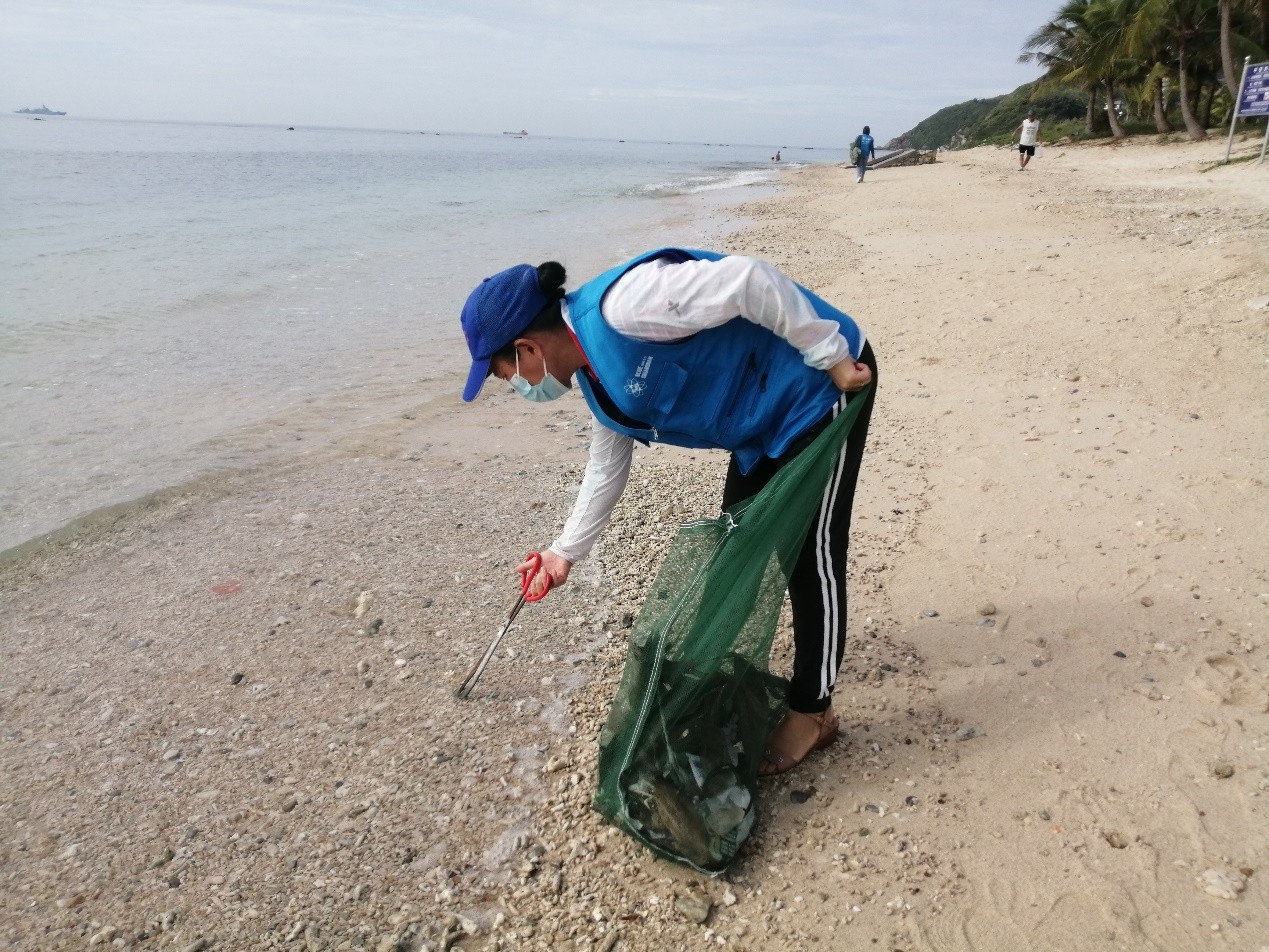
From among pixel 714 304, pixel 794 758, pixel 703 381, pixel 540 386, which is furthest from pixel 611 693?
pixel 714 304

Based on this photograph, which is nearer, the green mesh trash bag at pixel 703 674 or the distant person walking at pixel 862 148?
the green mesh trash bag at pixel 703 674

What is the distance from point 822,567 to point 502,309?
119 centimetres

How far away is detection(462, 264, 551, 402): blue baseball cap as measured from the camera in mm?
2201

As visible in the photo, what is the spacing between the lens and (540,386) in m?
2.40

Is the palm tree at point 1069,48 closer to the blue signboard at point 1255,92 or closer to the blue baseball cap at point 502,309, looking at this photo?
the blue signboard at point 1255,92

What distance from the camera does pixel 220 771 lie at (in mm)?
2926

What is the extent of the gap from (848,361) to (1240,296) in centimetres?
583

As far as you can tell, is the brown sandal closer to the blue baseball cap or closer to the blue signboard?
the blue baseball cap

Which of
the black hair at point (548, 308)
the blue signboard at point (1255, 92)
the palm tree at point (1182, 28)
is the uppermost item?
the palm tree at point (1182, 28)

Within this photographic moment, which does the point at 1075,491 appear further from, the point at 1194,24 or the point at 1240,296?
the point at 1194,24

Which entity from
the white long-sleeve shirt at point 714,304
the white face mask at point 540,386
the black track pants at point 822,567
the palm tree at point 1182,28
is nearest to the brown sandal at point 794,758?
the black track pants at point 822,567

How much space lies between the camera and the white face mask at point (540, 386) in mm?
2348

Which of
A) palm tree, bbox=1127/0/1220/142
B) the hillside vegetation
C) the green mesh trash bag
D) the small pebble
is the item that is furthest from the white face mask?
the hillside vegetation

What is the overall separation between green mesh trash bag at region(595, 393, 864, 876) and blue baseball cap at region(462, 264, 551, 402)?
75cm
